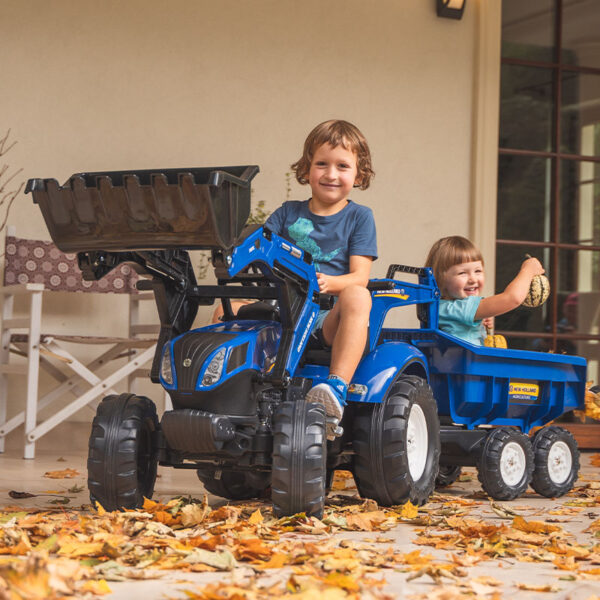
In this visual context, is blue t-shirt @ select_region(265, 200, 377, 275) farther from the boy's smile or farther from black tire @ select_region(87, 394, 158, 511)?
black tire @ select_region(87, 394, 158, 511)

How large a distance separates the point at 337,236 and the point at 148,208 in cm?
88

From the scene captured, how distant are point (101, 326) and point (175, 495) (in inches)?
81.9

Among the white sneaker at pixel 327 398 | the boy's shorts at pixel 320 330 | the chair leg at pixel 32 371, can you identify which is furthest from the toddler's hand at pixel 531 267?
the chair leg at pixel 32 371

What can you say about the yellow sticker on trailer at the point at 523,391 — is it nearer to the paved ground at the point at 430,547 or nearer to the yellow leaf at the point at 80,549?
the paved ground at the point at 430,547

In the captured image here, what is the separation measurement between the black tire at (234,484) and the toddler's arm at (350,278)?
62 cm

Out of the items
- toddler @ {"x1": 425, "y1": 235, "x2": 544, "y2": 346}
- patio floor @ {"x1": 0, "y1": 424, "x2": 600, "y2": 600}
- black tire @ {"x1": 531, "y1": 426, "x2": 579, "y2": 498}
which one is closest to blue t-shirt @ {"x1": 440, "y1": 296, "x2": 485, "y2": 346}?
toddler @ {"x1": 425, "y1": 235, "x2": 544, "y2": 346}

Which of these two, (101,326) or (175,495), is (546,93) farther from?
(175,495)

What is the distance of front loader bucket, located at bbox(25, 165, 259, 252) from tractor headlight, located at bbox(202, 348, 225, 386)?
345 millimetres

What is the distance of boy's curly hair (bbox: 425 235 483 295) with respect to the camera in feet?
11.9

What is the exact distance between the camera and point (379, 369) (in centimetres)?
265

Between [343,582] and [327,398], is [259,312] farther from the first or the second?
[343,582]

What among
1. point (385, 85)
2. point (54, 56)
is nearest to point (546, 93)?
point (385, 85)

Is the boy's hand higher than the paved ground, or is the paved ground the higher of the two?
the boy's hand

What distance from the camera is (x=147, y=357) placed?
4.25 metres
